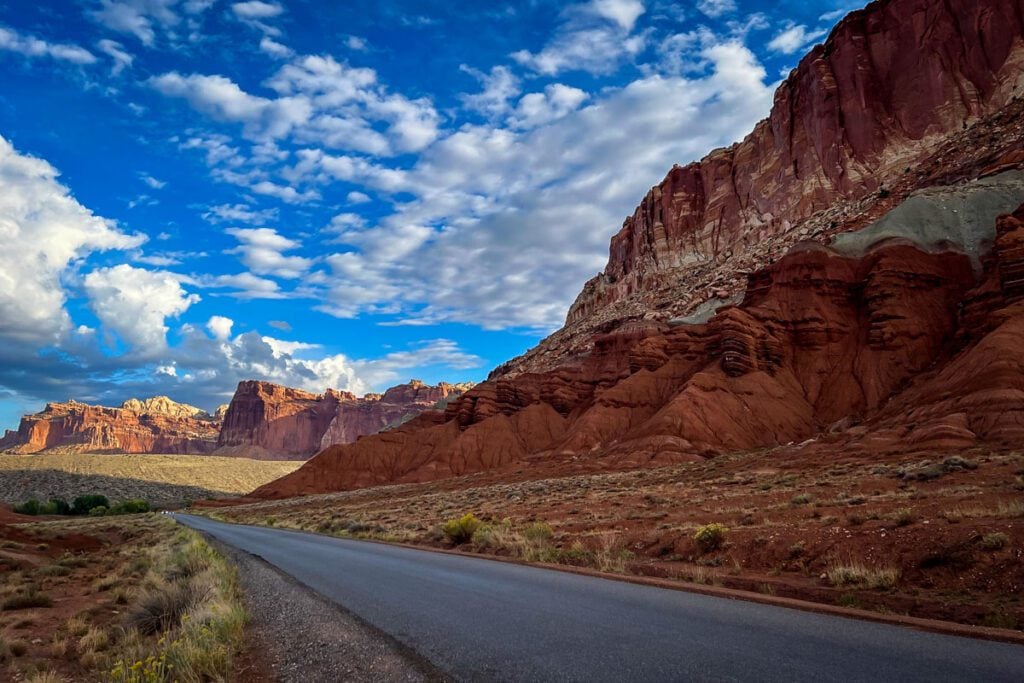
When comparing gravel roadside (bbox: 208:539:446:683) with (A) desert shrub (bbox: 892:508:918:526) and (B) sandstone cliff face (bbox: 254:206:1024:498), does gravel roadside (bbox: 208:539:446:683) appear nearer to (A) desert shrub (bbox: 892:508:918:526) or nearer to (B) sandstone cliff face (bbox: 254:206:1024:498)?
(A) desert shrub (bbox: 892:508:918:526)

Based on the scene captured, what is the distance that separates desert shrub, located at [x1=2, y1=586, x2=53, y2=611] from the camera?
46.4 feet

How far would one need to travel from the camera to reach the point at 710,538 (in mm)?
13445

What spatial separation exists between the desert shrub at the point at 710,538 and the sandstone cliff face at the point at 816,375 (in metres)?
20.6

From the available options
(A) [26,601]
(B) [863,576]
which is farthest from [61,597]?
(B) [863,576]

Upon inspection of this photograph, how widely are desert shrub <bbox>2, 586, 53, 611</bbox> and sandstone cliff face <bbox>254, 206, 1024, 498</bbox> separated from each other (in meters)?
33.7

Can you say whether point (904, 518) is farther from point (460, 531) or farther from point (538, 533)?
point (460, 531)

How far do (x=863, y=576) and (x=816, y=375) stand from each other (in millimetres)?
50872

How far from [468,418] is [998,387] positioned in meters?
64.6

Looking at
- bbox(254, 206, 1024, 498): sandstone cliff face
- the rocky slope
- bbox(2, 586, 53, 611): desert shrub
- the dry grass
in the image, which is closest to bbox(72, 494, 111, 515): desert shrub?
the dry grass

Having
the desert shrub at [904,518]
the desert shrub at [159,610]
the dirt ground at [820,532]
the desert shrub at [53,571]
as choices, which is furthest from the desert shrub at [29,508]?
the desert shrub at [904,518]

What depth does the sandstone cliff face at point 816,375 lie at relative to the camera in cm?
3384

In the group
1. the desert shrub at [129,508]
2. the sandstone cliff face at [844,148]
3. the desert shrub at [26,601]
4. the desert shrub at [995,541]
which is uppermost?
→ the sandstone cliff face at [844,148]

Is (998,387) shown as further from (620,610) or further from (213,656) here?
(213,656)

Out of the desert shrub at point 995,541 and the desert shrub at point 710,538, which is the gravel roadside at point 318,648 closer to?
the desert shrub at point 710,538
